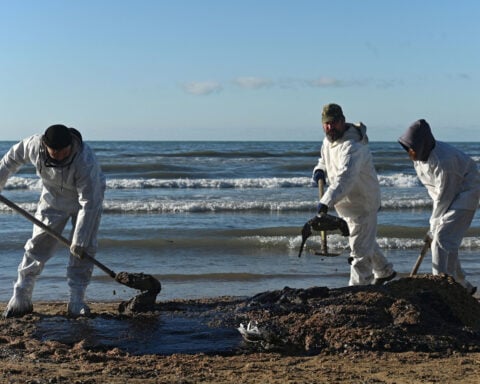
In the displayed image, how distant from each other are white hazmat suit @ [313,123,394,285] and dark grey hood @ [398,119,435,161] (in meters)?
0.50

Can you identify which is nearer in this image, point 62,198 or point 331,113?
point 62,198

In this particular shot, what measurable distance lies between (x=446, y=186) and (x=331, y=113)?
118 centimetres

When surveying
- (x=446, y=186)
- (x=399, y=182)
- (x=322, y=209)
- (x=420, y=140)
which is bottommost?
(x=399, y=182)

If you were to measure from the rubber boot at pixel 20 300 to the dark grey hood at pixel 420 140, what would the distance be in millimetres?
3335

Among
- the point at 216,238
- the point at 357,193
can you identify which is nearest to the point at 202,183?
the point at 216,238

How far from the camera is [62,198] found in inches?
260

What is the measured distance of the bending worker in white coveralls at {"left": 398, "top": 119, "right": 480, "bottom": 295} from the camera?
6.83 m

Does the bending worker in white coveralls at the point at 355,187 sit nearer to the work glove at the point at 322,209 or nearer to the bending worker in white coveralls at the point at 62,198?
the work glove at the point at 322,209

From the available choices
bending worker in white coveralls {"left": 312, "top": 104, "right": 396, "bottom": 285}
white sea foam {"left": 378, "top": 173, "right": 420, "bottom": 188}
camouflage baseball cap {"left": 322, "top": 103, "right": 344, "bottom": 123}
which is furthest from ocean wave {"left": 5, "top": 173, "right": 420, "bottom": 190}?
camouflage baseball cap {"left": 322, "top": 103, "right": 344, "bottom": 123}

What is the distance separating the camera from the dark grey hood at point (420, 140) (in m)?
6.79

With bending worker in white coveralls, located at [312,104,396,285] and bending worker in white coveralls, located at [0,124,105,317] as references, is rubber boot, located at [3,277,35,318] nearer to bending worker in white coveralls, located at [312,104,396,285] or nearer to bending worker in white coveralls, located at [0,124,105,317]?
bending worker in white coveralls, located at [0,124,105,317]

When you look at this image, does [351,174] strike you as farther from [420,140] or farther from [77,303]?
[77,303]

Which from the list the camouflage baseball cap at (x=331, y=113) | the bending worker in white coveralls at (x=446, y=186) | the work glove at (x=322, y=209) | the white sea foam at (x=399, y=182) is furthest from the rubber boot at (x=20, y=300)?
the white sea foam at (x=399, y=182)

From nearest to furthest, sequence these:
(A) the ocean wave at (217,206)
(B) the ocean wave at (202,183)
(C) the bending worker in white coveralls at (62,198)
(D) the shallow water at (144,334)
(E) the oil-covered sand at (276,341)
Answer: (E) the oil-covered sand at (276,341) → (D) the shallow water at (144,334) → (C) the bending worker in white coveralls at (62,198) → (A) the ocean wave at (217,206) → (B) the ocean wave at (202,183)
